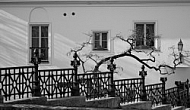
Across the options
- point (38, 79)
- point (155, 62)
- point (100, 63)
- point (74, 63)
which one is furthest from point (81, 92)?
point (155, 62)

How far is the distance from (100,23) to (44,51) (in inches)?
124

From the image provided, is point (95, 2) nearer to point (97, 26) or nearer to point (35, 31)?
point (97, 26)

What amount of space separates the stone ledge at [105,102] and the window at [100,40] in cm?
803

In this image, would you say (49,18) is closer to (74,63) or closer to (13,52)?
(13,52)

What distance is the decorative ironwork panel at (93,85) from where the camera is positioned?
1277 centimetres

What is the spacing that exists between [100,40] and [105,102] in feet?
28.4

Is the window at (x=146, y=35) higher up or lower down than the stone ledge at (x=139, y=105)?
higher up

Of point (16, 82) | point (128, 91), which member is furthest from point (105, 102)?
point (16, 82)

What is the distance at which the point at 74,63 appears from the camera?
12.4 m

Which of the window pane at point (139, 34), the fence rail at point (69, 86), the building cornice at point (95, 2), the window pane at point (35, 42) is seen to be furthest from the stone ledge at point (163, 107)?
the window pane at point (35, 42)

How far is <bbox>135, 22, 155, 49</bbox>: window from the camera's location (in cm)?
2097

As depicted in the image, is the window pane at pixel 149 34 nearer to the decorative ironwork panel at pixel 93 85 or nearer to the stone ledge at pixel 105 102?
the decorative ironwork panel at pixel 93 85

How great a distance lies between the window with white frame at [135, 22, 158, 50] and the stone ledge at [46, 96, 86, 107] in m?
9.38

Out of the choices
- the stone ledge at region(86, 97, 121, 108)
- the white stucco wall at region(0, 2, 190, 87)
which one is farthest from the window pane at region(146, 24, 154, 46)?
the stone ledge at region(86, 97, 121, 108)
